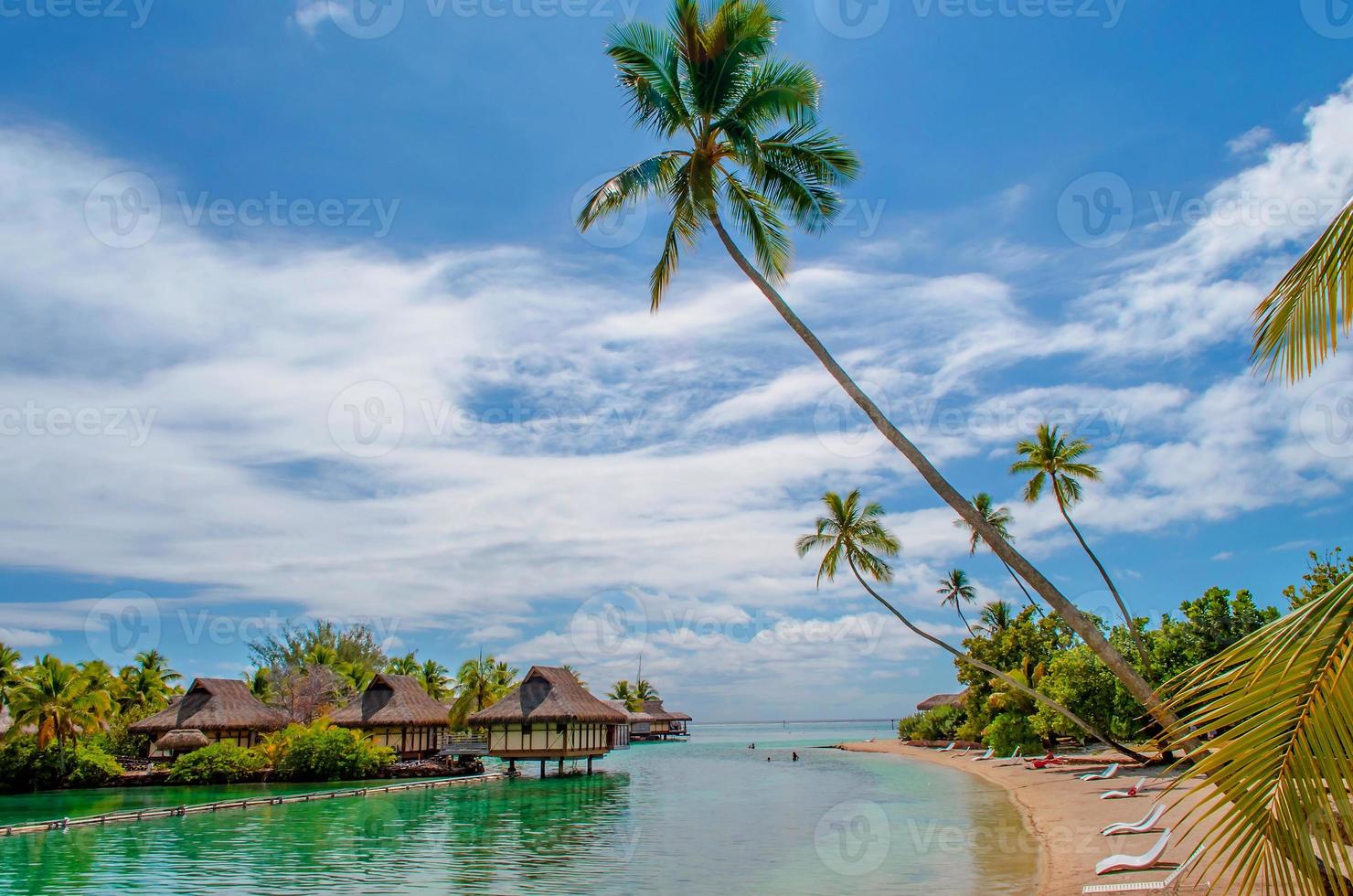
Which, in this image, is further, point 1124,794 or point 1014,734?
point 1014,734

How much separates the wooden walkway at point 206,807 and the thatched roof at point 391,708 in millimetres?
4353

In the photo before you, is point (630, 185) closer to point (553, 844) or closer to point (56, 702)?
point (553, 844)

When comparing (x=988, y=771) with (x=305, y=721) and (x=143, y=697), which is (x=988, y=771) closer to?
(x=305, y=721)

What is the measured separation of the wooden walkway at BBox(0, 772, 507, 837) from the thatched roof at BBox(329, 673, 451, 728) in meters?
4.35

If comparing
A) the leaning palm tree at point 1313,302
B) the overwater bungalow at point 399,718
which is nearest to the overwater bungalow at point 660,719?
the overwater bungalow at point 399,718

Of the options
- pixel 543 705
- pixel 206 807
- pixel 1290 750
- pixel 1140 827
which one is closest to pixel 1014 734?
pixel 543 705

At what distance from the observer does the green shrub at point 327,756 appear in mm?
34938

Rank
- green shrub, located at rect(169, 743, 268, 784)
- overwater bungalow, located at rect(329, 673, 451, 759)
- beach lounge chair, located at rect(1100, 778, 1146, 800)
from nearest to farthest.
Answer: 1. beach lounge chair, located at rect(1100, 778, 1146, 800)
2. green shrub, located at rect(169, 743, 268, 784)
3. overwater bungalow, located at rect(329, 673, 451, 759)

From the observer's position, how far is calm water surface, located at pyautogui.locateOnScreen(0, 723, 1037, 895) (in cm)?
1497

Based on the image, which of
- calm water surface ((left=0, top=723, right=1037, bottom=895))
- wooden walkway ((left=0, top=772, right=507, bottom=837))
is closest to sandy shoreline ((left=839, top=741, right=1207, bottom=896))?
calm water surface ((left=0, top=723, right=1037, bottom=895))

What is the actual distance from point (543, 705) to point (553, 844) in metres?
18.1

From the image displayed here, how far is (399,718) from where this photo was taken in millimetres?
38688

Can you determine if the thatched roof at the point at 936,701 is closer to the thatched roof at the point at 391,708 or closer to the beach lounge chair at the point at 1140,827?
the thatched roof at the point at 391,708

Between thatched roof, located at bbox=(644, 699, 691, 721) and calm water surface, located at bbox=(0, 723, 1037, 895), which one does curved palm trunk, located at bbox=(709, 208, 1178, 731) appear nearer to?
calm water surface, located at bbox=(0, 723, 1037, 895)
